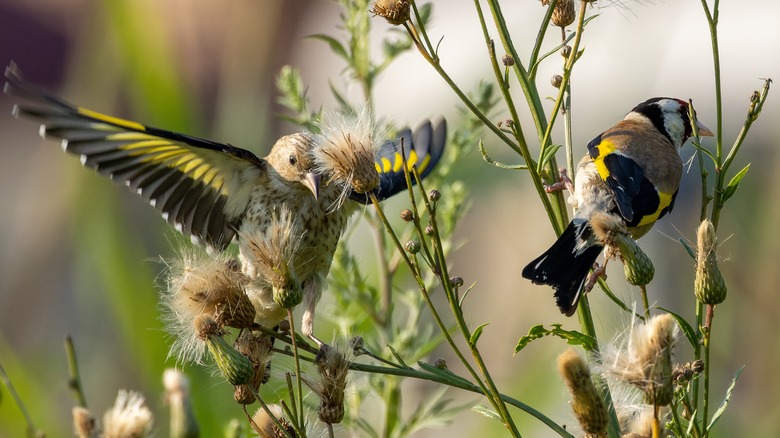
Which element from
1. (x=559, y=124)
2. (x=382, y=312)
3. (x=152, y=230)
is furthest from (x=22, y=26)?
(x=382, y=312)

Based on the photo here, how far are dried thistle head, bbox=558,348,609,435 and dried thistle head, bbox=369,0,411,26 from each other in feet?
1.87

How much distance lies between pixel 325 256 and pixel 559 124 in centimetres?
209

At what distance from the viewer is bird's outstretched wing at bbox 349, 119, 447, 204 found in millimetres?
2432

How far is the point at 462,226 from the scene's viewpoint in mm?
4957

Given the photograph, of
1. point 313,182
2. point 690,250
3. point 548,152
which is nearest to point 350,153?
point 548,152

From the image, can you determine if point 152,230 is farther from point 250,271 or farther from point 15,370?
point 250,271

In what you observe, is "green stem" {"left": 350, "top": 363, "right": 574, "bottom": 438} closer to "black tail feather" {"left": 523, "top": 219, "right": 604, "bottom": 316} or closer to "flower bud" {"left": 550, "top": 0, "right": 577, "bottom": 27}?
"black tail feather" {"left": 523, "top": 219, "right": 604, "bottom": 316}

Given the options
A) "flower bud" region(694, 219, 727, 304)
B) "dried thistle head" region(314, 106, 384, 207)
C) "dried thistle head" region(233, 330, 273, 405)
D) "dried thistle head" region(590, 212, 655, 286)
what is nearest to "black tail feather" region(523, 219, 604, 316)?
"dried thistle head" region(590, 212, 655, 286)

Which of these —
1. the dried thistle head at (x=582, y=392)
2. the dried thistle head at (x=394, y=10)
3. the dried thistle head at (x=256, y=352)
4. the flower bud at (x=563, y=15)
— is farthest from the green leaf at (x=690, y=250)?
the dried thistle head at (x=256, y=352)

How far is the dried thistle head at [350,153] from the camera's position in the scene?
5.00 feet

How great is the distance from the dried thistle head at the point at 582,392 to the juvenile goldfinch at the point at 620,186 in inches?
13.5

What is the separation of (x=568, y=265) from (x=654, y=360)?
529 mm

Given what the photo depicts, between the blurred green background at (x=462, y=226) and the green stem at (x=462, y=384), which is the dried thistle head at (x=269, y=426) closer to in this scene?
the green stem at (x=462, y=384)

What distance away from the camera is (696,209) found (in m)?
4.43
